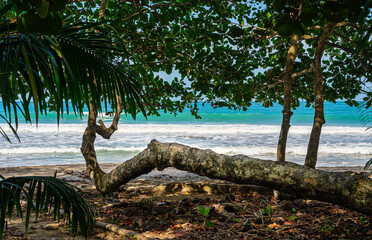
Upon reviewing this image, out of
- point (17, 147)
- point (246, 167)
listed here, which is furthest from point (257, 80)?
point (17, 147)

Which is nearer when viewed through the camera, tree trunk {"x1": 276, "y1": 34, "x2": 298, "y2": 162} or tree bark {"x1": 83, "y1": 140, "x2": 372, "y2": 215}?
tree bark {"x1": 83, "y1": 140, "x2": 372, "y2": 215}

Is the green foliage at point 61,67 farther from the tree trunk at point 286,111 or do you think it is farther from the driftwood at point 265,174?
the tree trunk at point 286,111

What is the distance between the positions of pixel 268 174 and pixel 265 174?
0.07 feet

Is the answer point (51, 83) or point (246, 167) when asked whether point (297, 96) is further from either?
point (51, 83)

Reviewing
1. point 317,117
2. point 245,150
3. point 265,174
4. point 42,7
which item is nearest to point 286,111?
point 317,117

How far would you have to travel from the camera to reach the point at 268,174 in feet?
7.55

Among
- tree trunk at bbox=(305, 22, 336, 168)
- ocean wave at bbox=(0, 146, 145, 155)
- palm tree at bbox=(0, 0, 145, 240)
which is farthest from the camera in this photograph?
ocean wave at bbox=(0, 146, 145, 155)

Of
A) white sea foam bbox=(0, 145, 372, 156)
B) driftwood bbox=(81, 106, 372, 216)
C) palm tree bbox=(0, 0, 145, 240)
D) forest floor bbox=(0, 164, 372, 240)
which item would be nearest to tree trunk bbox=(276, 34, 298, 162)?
forest floor bbox=(0, 164, 372, 240)

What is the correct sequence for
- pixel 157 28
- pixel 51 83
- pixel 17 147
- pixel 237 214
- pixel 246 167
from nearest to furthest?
pixel 51 83 → pixel 246 167 → pixel 237 214 → pixel 157 28 → pixel 17 147

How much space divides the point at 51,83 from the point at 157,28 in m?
2.04

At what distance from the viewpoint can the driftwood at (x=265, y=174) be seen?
1919mm

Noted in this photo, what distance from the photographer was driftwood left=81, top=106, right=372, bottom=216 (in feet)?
6.30

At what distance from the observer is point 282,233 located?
258cm

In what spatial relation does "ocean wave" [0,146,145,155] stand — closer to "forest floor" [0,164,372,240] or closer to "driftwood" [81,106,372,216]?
"forest floor" [0,164,372,240]
